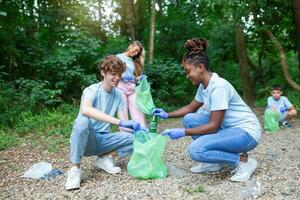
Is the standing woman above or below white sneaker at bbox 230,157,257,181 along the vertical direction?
above

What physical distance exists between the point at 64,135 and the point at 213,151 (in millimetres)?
3389

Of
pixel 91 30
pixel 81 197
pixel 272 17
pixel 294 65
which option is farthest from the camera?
pixel 294 65

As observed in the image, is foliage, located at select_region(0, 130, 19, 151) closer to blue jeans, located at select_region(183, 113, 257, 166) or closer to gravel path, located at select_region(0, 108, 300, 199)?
gravel path, located at select_region(0, 108, 300, 199)

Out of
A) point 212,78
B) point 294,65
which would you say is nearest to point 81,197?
point 212,78

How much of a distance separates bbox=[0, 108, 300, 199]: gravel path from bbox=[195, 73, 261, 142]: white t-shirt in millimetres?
439

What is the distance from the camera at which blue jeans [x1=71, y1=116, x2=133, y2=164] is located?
11.8 feet

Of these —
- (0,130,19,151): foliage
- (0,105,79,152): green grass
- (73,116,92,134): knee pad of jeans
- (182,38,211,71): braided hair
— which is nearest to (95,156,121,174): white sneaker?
(73,116,92,134): knee pad of jeans

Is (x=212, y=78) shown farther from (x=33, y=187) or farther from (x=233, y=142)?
(x=33, y=187)

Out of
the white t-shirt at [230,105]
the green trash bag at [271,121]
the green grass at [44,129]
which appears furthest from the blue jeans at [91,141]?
the green trash bag at [271,121]

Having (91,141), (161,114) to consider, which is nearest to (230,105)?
(161,114)

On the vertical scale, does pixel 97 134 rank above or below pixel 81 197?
above

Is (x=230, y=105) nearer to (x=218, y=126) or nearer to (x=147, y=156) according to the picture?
(x=218, y=126)

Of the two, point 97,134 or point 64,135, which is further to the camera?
point 64,135

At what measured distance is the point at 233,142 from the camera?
3.59m
